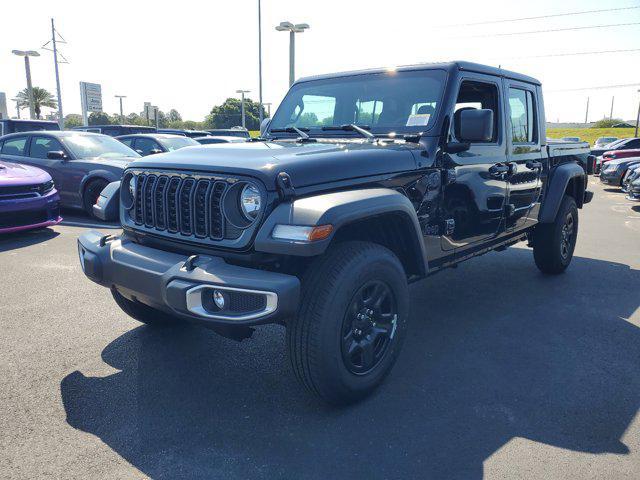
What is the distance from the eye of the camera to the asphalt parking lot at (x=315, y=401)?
7.89ft

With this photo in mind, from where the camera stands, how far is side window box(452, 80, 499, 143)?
359 cm

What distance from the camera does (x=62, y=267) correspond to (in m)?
5.72

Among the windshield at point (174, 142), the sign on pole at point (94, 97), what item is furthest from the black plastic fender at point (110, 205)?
the sign on pole at point (94, 97)

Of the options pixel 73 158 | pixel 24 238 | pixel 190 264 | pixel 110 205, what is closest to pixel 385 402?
pixel 190 264

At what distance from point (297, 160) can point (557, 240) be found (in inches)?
147

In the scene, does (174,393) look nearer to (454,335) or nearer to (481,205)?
(454,335)

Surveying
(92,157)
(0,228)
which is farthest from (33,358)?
(92,157)

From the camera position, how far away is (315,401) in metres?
2.94

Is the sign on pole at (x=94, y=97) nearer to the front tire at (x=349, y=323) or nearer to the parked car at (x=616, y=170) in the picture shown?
the parked car at (x=616, y=170)

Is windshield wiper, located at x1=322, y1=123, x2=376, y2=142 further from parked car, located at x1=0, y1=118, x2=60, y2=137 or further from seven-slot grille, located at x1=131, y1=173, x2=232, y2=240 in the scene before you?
parked car, located at x1=0, y1=118, x2=60, y2=137

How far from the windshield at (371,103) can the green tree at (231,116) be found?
6230 centimetres

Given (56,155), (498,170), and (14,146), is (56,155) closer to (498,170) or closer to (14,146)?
(14,146)

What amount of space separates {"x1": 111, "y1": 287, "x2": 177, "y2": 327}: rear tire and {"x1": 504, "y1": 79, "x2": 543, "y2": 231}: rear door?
2.94 meters

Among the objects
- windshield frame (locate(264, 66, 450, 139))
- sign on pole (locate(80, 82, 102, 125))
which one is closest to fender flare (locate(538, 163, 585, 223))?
windshield frame (locate(264, 66, 450, 139))
